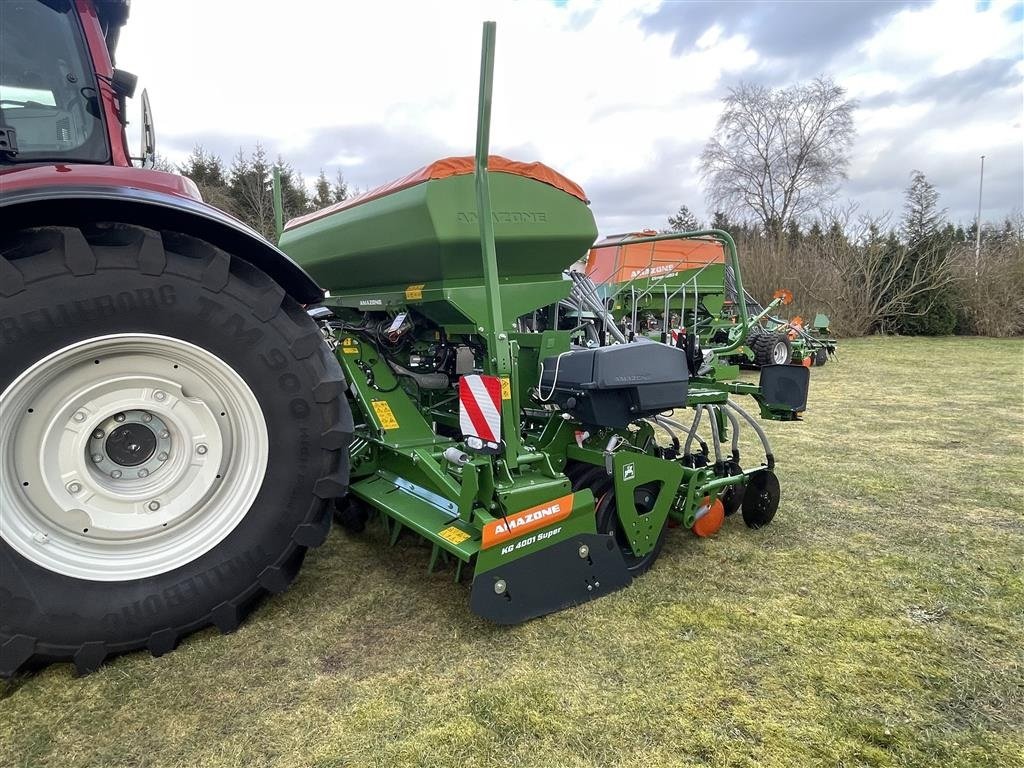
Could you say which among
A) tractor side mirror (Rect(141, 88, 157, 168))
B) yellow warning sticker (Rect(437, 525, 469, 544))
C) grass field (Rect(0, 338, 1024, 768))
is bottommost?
grass field (Rect(0, 338, 1024, 768))

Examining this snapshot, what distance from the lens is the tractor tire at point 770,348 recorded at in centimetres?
1180

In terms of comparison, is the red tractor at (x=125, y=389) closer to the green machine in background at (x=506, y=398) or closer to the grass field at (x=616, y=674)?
the grass field at (x=616, y=674)

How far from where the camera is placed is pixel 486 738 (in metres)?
1.85

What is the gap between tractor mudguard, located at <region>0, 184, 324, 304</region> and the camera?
74.6 inches

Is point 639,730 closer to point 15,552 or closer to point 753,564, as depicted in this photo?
point 753,564

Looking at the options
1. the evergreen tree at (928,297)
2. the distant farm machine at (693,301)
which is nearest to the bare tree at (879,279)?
the evergreen tree at (928,297)

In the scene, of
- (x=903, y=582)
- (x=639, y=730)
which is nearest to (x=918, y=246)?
(x=903, y=582)

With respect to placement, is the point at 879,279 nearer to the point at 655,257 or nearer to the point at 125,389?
the point at 655,257

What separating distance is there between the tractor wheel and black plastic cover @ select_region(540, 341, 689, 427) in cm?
92

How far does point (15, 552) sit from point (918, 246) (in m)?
24.9

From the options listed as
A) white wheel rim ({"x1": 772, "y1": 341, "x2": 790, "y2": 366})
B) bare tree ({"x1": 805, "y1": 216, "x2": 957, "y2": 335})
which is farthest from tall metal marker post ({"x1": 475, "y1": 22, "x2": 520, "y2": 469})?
bare tree ({"x1": 805, "y1": 216, "x2": 957, "y2": 335})

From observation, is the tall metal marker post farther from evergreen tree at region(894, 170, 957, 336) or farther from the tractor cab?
evergreen tree at region(894, 170, 957, 336)

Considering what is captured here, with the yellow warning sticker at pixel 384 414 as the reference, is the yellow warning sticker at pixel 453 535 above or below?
below

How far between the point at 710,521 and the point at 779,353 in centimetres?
978
